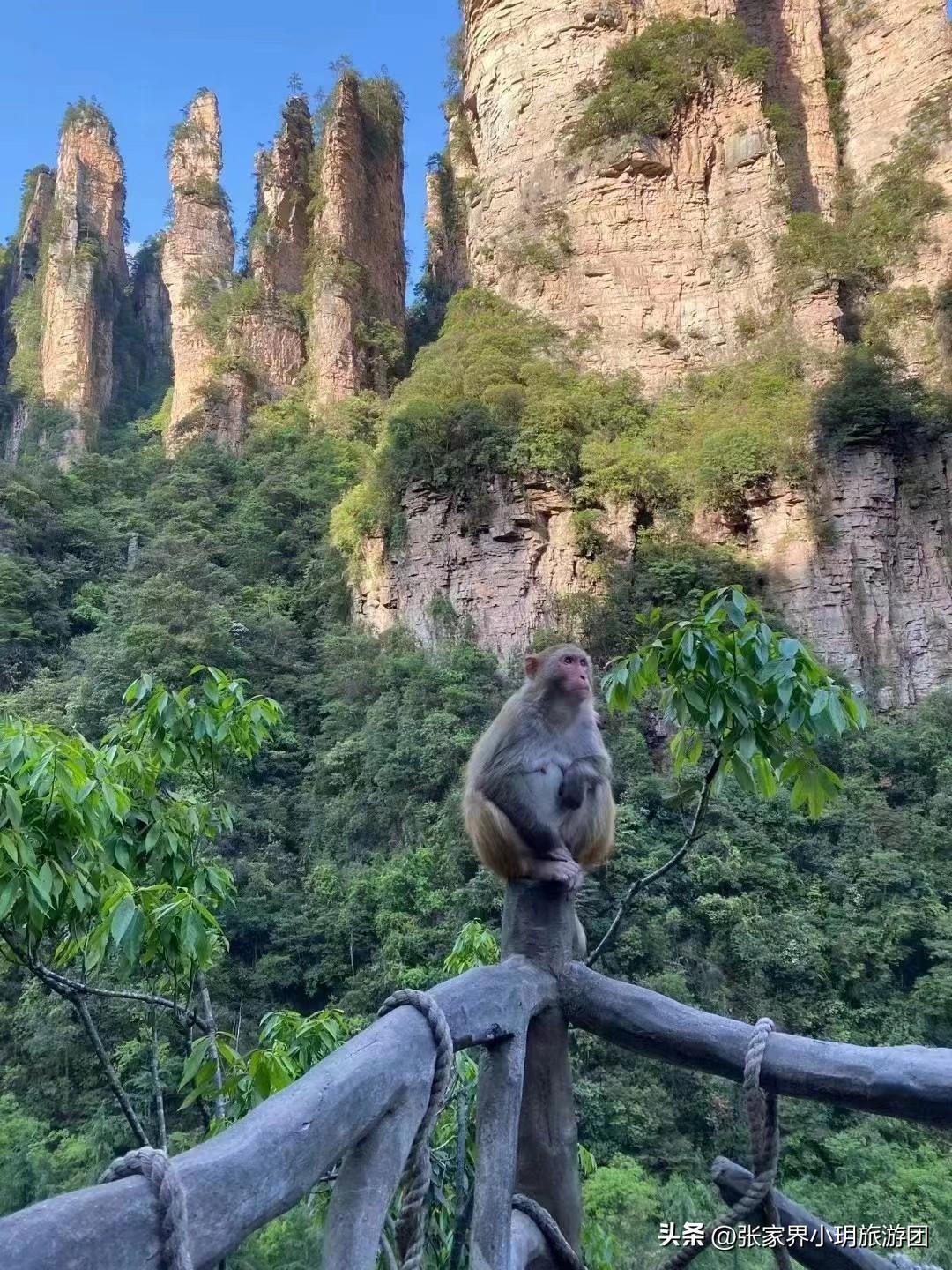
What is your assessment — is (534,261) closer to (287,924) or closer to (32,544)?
(32,544)

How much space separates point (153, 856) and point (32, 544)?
2090cm

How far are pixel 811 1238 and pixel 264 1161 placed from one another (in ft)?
4.45

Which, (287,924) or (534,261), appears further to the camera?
(534,261)

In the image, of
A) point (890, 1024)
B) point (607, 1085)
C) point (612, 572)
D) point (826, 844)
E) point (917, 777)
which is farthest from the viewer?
point (612, 572)

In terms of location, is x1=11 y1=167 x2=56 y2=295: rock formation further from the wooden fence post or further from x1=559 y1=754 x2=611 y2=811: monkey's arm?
the wooden fence post

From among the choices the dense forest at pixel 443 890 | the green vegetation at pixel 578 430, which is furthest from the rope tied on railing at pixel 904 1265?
the green vegetation at pixel 578 430

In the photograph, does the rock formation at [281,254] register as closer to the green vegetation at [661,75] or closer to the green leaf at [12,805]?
the green vegetation at [661,75]

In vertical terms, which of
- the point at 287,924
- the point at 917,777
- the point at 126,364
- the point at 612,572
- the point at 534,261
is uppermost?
the point at 126,364

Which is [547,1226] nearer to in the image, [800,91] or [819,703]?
[819,703]

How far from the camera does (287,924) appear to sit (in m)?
11.5

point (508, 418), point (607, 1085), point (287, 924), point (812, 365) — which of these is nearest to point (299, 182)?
point (508, 418)

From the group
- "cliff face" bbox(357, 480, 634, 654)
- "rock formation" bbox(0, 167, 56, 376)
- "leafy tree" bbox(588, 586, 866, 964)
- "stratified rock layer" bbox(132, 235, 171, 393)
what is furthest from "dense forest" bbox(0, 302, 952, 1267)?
"rock formation" bbox(0, 167, 56, 376)

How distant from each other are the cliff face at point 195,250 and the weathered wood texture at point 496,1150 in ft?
86.7

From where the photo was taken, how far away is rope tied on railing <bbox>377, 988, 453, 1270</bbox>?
144 cm
